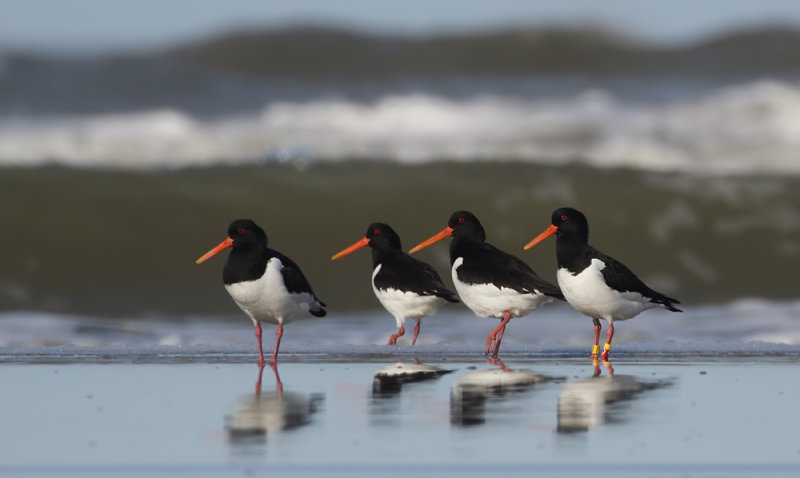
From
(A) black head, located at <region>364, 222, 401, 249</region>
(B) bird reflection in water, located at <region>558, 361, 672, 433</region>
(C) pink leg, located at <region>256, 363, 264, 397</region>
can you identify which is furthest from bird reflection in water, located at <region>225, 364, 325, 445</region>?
(A) black head, located at <region>364, 222, 401, 249</region>

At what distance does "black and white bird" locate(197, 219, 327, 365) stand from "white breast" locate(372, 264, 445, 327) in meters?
0.81

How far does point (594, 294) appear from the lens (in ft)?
29.6

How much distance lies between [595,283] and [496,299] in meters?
0.78

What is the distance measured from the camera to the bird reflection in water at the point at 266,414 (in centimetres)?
559

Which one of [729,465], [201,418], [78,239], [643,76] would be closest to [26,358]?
[201,418]

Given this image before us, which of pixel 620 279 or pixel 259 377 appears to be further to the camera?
pixel 620 279

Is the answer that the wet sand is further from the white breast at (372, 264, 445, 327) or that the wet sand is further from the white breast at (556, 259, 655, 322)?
the white breast at (372, 264, 445, 327)

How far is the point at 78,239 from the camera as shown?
1780 centimetres

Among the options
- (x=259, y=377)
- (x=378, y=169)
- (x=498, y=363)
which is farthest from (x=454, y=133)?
(x=259, y=377)

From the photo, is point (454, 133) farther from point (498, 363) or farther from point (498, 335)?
point (498, 363)

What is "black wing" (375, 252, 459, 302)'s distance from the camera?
9859 mm

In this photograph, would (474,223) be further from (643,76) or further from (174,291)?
(643,76)

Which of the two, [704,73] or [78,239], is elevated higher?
[704,73]

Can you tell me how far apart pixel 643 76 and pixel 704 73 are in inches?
55.3
